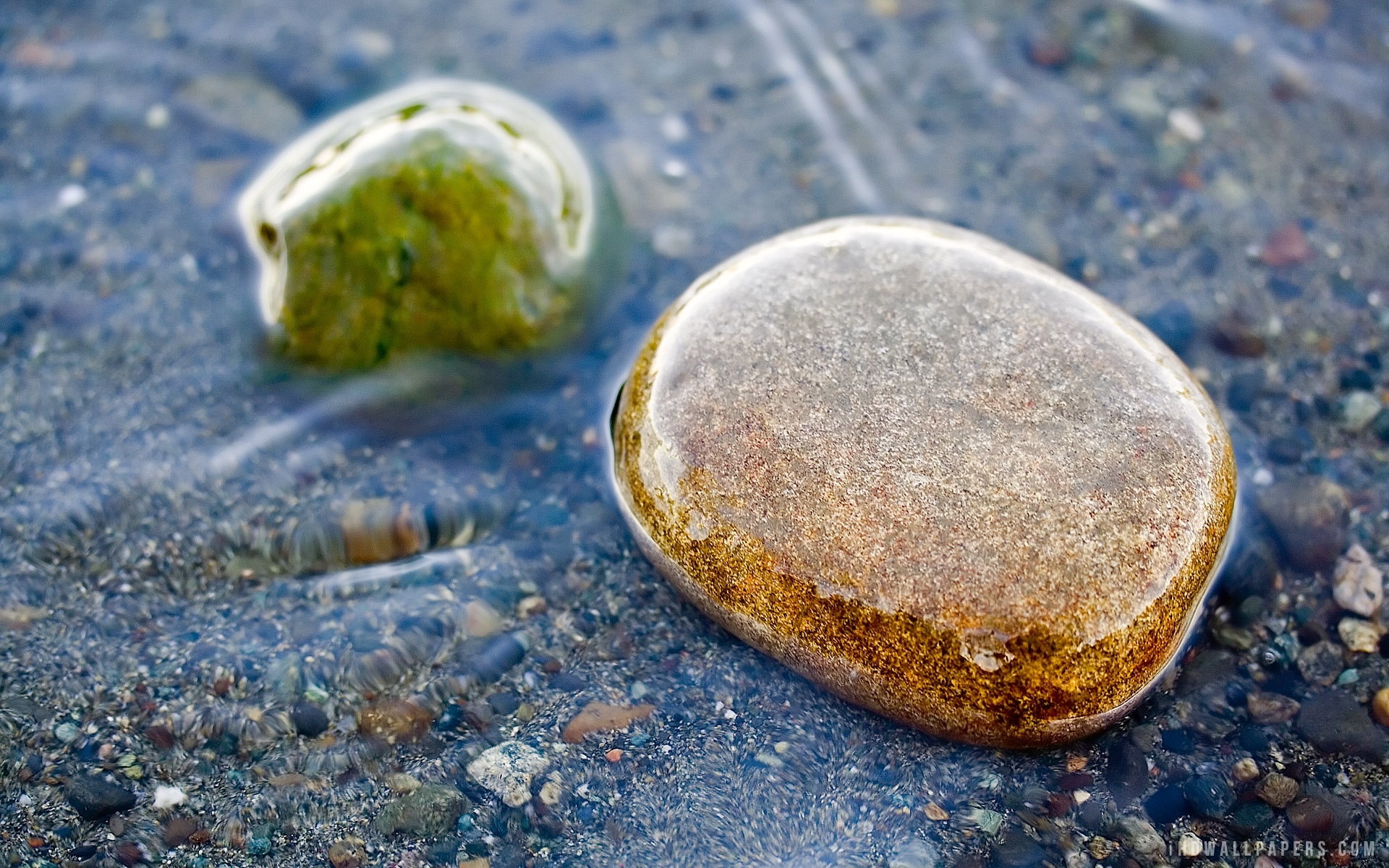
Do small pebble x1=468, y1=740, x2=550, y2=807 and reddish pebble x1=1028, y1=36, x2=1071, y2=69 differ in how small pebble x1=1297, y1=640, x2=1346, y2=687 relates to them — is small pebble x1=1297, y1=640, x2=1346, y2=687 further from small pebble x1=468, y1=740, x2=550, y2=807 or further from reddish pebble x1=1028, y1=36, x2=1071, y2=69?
reddish pebble x1=1028, y1=36, x2=1071, y2=69

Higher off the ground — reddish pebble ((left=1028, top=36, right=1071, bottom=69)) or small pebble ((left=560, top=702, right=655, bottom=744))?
reddish pebble ((left=1028, top=36, right=1071, bottom=69))

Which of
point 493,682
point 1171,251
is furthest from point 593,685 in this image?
point 1171,251

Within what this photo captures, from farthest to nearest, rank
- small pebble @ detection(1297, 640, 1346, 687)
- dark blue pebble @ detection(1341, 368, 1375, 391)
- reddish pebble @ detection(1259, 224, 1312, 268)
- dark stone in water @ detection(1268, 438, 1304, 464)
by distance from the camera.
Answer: reddish pebble @ detection(1259, 224, 1312, 268) → dark blue pebble @ detection(1341, 368, 1375, 391) → dark stone in water @ detection(1268, 438, 1304, 464) → small pebble @ detection(1297, 640, 1346, 687)

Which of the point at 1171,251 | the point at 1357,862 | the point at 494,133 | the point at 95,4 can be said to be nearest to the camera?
the point at 1357,862

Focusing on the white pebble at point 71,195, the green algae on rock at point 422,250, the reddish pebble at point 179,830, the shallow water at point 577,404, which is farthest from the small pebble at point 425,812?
the white pebble at point 71,195

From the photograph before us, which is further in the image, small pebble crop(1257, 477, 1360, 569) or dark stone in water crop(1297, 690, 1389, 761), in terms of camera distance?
small pebble crop(1257, 477, 1360, 569)

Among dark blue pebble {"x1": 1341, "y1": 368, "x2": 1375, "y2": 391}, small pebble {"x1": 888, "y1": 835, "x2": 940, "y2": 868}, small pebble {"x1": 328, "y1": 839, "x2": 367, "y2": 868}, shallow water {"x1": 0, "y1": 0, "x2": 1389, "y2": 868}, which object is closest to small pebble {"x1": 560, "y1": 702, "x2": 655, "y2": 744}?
shallow water {"x1": 0, "y1": 0, "x2": 1389, "y2": 868}

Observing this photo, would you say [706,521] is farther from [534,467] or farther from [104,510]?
[104,510]
